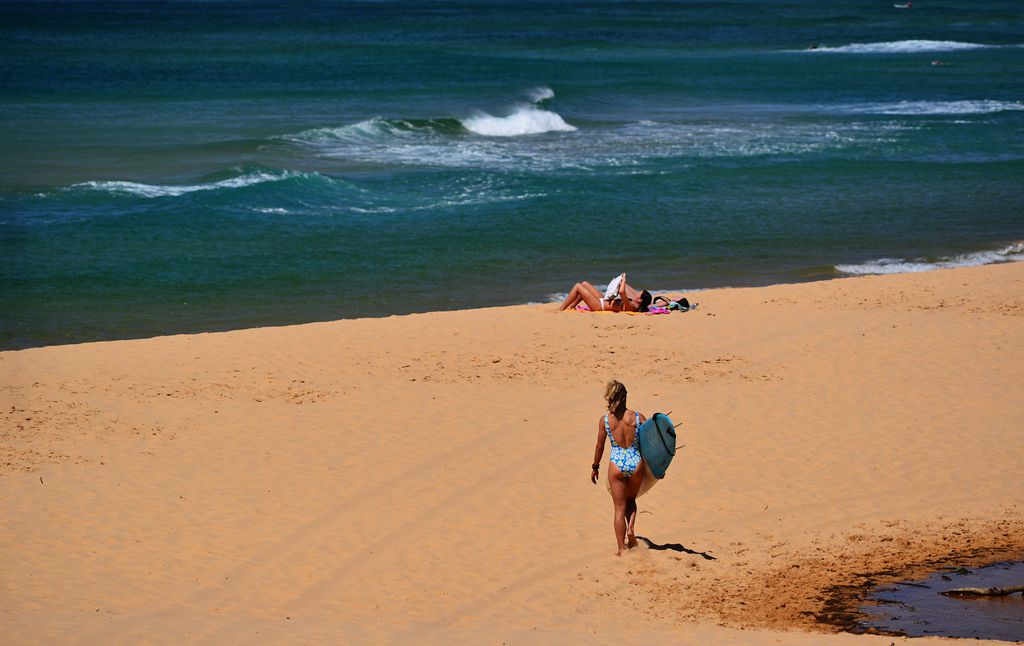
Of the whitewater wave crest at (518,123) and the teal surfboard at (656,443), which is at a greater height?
the whitewater wave crest at (518,123)

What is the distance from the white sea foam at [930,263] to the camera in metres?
20.6

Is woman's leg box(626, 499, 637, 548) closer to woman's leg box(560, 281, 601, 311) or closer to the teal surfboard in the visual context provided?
the teal surfboard

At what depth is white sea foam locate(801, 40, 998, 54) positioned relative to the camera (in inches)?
2694

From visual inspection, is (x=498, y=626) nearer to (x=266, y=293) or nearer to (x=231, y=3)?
(x=266, y=293)

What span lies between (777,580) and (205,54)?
58.4 metres

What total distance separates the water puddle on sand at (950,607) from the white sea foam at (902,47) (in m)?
63.0

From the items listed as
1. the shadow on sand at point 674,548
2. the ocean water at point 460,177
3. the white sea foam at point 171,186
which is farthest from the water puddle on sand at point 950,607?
the white sea foam at point 171,186

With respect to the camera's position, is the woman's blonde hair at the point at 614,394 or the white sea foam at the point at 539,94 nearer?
the woman's blonde hair at the point at 614,394

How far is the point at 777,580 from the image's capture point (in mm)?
8727

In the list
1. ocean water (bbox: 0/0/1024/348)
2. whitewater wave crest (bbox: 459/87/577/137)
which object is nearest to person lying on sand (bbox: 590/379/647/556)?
ocean water (bbox: 0/0/1024/348)

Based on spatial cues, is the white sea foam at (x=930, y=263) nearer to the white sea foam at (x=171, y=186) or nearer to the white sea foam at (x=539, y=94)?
the white sea foam at (x=171, y=186)

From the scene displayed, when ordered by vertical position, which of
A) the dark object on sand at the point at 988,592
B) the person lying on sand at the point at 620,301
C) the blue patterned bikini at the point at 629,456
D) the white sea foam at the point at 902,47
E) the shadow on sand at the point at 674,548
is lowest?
the shadow on sand at the point at 674,548

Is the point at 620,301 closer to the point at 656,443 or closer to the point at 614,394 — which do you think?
the point at 656,443

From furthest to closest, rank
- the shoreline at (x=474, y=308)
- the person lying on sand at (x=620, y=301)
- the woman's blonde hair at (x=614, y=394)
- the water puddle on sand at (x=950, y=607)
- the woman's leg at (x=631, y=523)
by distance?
the shoreline at (x=474, y=308), the person lying on sand at (x=620, y=301), the woman's leg at (x=631, y=523), the woman's blonde hair at (x=614, y=394), the water puddle on sand at (x=950, y=607)
